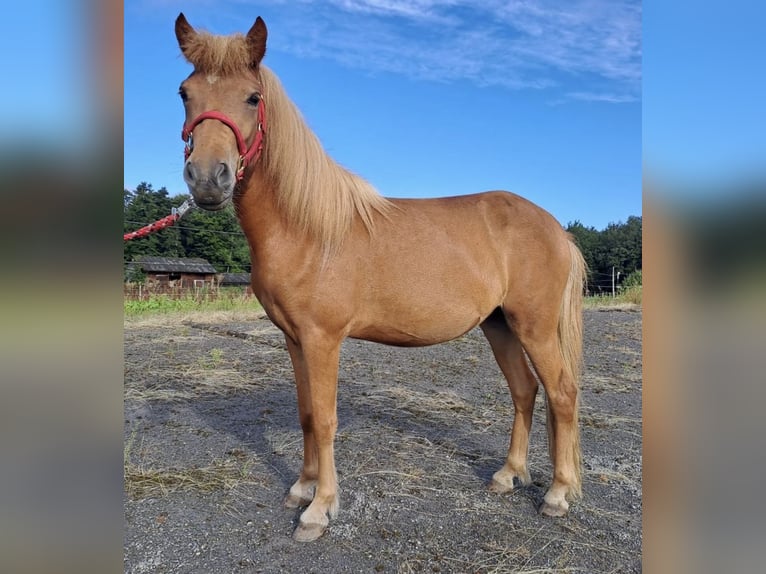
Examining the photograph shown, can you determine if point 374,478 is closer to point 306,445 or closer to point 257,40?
point 306,445

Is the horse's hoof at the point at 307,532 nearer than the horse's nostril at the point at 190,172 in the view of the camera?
No

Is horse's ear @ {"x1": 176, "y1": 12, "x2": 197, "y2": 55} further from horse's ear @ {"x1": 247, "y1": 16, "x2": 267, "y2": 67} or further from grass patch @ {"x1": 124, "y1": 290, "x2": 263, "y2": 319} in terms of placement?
grass patch @ {"x1": 124, "y1": 290, "x2": 263, "y2": 319}

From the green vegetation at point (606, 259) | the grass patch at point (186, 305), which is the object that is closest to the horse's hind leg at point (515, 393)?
the grass patch at point (186, 305)

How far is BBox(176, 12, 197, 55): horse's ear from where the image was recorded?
7.68ft

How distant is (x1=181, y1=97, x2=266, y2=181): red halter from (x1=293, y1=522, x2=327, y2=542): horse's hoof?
6.66ft

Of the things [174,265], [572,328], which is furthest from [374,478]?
[174,265]

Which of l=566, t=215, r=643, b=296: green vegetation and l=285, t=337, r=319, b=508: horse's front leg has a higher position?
l=566, t=215, r=643, b=296: green vegetation

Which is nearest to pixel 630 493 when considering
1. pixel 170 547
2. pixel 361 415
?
pixel 361 415

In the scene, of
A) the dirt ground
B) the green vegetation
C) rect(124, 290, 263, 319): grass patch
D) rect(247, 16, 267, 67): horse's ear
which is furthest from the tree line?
rect(247, 16, 267, 67): horse's ear

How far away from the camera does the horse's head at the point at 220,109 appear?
2.06 meters

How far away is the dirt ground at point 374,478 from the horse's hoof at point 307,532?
0.05 metres

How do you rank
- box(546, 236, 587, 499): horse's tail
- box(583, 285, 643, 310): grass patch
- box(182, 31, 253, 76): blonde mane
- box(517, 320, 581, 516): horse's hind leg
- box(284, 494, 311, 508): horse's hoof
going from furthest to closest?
box(583, 285, 643, 310): grass patch
box(546, 236, 587, 499): horse's tail
box(517, 320, 581, 516): horse's hind leg
box(284, 494, 311, 508): horse's hoof
box(182, 31, 253, 76): blonde mane

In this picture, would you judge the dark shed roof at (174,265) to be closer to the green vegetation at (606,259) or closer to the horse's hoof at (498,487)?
the green vegetation at (606,259)
